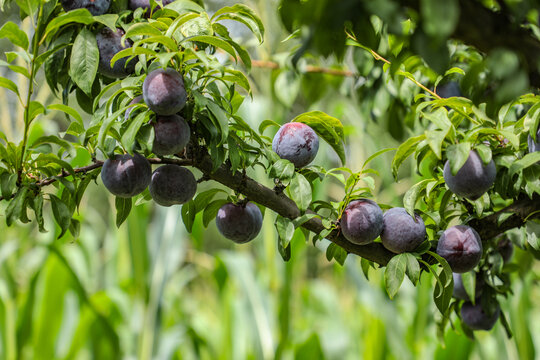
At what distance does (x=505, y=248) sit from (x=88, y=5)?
0.46m

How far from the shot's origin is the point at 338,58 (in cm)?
24

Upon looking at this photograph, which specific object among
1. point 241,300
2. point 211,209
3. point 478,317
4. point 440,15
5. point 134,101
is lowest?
point 241,300

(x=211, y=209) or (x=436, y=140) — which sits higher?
(x=436, y=140)

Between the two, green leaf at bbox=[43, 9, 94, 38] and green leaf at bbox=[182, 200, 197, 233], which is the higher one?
green leaf at bbox=[43, 9, 94, 38]

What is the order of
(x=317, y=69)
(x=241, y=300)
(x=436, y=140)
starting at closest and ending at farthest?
(x=436, y=140), (x=317, y=69), (x=241, y=300)

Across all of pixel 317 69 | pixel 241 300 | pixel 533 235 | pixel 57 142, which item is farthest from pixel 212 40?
pixel 241 300

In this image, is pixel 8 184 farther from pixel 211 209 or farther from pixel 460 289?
pixel 460 289

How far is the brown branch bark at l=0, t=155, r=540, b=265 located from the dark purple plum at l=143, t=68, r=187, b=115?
5cm

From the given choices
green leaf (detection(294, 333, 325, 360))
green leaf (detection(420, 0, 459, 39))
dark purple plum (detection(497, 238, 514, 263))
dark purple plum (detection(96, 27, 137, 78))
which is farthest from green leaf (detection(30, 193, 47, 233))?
green leaf (detection(294, 333, 325, 360))

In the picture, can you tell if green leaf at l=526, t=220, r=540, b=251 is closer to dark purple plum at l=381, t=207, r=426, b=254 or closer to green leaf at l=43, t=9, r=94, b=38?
dark purple plum at l=381, t=207, r=426, b=254

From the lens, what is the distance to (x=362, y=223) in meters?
0.40

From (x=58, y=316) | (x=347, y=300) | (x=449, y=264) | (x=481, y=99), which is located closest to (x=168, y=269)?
(x=58, y=316)

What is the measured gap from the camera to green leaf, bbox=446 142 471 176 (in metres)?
0.34

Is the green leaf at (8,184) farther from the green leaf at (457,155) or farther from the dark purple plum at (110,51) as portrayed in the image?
the green leaf at (457,155)
